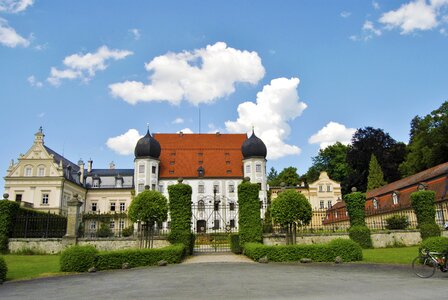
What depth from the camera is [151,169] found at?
51.6 meters

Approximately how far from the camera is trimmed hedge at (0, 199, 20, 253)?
2036 centimetres

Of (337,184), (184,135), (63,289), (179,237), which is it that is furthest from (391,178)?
(63,289)

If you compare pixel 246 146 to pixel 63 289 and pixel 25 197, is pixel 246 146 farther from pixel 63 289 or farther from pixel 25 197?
pixel 63 289

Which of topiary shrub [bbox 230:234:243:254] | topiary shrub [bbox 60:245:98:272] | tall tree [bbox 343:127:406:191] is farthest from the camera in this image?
tall tree [bbox 343:127:406:191]

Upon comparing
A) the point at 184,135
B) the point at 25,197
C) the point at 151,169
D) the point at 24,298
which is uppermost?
the point at 184,135

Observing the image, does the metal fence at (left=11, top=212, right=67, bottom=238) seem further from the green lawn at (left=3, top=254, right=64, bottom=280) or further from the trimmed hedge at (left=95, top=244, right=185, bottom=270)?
the trimmed hedge at (left=95, top=244, right=185, bottom=270)

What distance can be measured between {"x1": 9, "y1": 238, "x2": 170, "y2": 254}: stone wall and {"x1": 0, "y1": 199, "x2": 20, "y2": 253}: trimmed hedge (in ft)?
1.08

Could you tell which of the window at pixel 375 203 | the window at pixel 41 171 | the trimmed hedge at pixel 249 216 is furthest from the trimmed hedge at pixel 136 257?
the window at pixel 41 171

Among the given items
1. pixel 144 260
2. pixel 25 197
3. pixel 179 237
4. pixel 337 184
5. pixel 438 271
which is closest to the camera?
pixel 438 271

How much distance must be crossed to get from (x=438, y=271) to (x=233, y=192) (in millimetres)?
41721

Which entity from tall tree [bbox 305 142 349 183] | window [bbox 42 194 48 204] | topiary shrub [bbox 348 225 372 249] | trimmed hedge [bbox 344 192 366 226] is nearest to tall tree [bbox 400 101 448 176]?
tall tree [bbox 305 142 349 183]

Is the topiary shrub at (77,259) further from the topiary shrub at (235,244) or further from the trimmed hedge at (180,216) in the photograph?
the topiary shrub at (235,244)

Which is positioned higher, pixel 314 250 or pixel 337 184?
pixel 337 184

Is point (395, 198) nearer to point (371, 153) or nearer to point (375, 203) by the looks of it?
point (375, 203)
